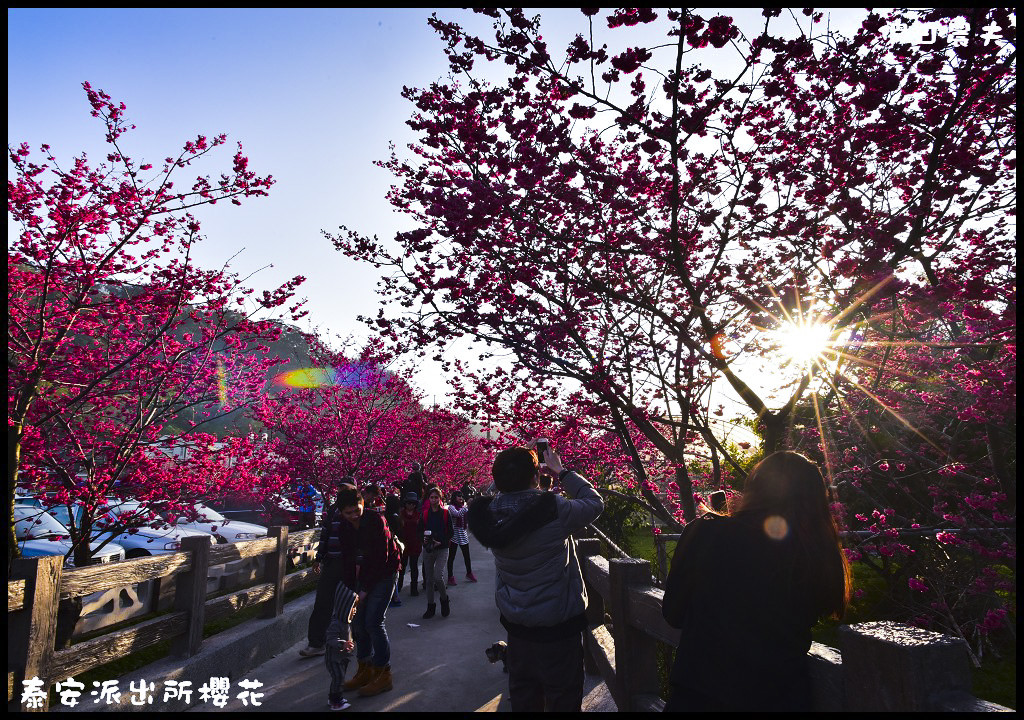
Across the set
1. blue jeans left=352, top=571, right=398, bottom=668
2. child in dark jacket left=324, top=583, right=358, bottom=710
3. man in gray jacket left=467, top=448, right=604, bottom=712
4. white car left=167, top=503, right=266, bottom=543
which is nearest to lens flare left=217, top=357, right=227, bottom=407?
blue jeans left=352, top=571, right=398, bottom=668

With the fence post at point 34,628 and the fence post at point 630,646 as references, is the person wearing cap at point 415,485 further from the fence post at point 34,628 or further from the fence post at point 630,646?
the fence post at point 630,646

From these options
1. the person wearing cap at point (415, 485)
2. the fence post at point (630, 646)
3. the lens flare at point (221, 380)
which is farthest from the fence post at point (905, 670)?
the person wearing cap at point (415, 485)

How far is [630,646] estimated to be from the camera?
14.6 feet

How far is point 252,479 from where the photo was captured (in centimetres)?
966

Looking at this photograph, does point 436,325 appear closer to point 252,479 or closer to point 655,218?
point 655,218

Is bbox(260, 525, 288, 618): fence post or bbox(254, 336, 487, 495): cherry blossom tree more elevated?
bbox(254, 336, 487, 495): cherry blossom tree

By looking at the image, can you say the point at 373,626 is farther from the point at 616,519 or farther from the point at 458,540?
the point at 616,519

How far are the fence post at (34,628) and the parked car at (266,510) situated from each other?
446 cm

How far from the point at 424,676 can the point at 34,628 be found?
3.78 m

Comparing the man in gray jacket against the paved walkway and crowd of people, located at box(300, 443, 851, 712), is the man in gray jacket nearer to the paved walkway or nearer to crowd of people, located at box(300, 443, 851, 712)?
crowd of people, located at box(300, 443, 851, 712)

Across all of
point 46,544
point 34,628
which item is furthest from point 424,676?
point 46,544

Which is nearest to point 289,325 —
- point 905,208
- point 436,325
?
point 436,325

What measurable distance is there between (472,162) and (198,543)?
4.97m

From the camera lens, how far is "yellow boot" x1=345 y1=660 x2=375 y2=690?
6.17 m
